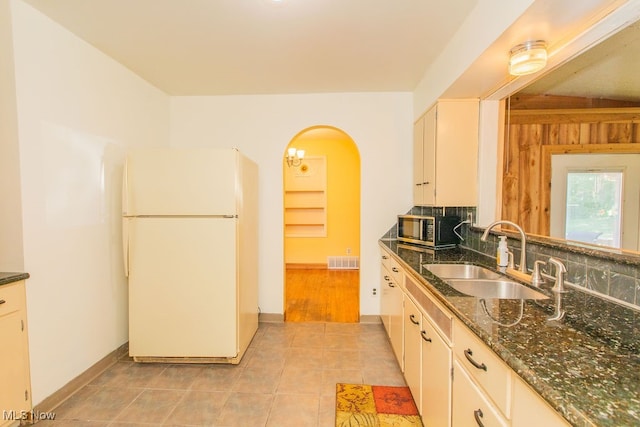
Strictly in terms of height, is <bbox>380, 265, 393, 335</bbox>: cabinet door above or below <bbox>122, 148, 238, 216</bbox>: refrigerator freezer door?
below

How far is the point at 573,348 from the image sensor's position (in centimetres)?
85

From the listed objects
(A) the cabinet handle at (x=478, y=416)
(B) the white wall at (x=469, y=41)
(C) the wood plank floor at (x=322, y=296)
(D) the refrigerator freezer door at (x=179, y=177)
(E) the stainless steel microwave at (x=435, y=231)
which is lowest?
(C) the wood plank floor at (x=322, y=296)

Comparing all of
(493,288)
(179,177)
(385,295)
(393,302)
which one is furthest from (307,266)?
(493,288)

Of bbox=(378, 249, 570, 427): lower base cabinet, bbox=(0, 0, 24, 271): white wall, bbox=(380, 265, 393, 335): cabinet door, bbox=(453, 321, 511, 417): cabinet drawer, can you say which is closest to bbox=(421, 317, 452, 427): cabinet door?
bbox=(378, 249, 570, 427): lower base cabinet

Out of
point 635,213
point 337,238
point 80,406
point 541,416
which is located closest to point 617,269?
point 635,213

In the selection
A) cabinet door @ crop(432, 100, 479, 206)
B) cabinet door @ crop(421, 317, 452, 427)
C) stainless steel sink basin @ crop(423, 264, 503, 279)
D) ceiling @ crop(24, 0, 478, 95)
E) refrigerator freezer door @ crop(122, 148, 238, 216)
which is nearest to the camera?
cabinet door @ crop(421, 317, 452, 427)

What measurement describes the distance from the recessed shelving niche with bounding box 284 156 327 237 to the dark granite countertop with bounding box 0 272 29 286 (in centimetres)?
434

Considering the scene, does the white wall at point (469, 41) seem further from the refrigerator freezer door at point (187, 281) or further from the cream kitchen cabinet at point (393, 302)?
the refrigerator freezer door at point (187, 281)

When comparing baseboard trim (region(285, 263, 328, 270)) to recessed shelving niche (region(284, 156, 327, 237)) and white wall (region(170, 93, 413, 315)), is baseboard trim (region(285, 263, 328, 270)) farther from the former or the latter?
white wall (region(170, 93, 413, 315))

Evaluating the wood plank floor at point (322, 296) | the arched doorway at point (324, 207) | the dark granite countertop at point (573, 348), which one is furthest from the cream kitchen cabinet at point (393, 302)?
the arched doorway at point (324, 207)

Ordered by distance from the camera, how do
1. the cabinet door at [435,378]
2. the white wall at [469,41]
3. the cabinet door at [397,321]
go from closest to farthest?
the cabinet door at [435,378] < the white wall at [469,41] < the cabinet door at [397,321]

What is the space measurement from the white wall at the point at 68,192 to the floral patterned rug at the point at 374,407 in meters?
1.91

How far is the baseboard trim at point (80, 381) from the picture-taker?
1814mm

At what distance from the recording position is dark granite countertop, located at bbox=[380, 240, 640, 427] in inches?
24.1
